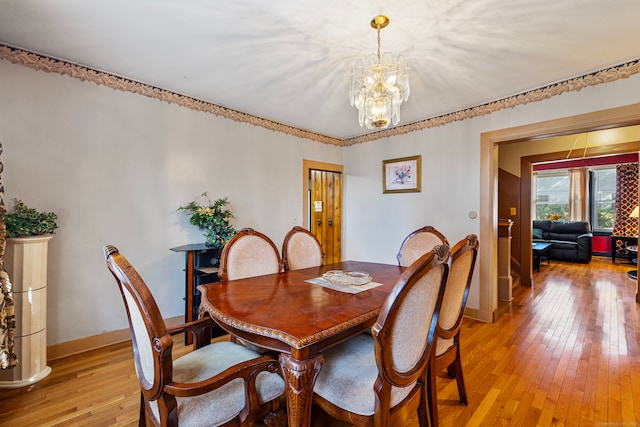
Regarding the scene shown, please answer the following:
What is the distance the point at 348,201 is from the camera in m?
4.66

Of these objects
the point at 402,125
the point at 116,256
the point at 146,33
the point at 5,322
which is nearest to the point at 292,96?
the point at 146,33

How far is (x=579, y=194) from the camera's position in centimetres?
754

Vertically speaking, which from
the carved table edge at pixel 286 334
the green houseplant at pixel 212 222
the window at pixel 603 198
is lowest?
the carved table edge at pixel 286 334

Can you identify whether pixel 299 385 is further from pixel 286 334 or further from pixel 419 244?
pixel 419 244

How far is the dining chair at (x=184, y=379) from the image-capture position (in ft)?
3.16

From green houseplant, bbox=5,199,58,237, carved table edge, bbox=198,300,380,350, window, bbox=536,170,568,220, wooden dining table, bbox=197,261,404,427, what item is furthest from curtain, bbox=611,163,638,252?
green houseplant, bbox=5,199,58,237

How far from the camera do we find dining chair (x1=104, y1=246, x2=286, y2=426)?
96 cm

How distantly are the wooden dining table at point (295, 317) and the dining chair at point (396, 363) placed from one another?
17 centimetres

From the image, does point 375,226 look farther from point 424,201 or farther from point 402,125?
point 402,125

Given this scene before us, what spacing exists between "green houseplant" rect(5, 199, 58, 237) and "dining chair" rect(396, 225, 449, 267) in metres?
2.78

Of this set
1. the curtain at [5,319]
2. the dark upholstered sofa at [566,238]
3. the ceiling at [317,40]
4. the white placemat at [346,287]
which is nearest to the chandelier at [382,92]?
the ceiling at [317,40]

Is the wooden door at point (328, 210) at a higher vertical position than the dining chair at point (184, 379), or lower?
higher

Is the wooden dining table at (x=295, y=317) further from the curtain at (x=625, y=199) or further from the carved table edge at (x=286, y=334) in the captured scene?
the curtain at (x=625, y=199)

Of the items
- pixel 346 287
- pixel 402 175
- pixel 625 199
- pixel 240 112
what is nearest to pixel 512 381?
pixel 346 287
